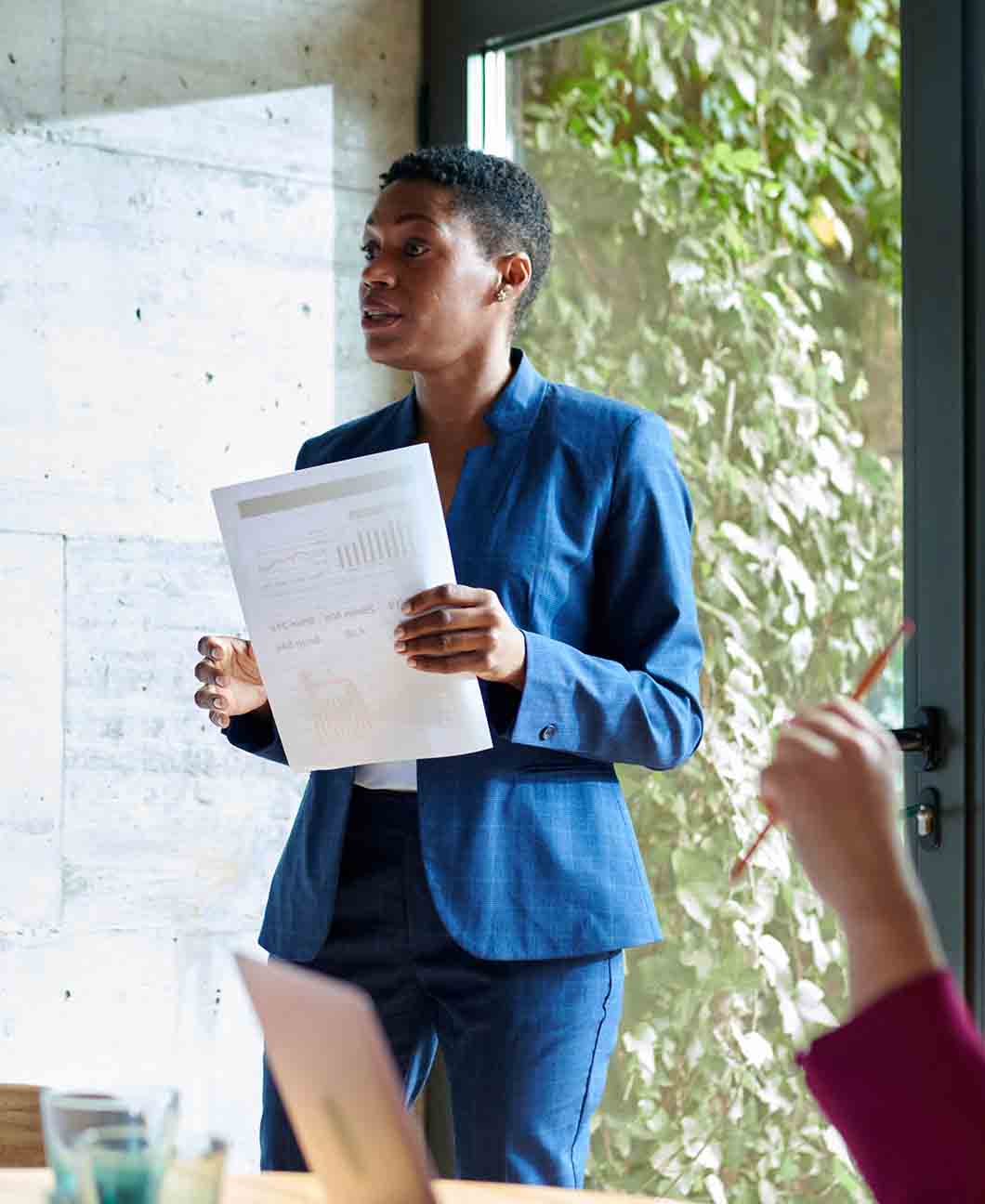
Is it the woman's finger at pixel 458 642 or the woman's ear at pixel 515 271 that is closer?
the woman's finger at pixel 458 642

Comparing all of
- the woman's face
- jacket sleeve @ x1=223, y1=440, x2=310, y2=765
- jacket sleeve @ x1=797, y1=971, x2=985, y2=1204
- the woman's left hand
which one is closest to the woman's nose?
the woman's face

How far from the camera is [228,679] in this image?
2080 mm

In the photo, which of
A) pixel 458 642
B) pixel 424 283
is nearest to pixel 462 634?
pixel 458 642

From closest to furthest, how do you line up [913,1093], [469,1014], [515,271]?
[913,1093], [469,1014], [515,271]

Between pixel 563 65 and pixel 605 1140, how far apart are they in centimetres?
191

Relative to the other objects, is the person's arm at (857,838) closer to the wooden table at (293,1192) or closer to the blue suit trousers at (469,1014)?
the wooden table at (293,1192)

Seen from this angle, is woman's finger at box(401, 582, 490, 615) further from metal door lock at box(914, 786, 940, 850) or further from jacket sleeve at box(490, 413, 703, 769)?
metal door lock at box(914, 786, 940, 850)

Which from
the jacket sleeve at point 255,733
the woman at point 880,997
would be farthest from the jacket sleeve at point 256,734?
the woman at point 880,997

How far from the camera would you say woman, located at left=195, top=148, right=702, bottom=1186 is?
1.91m

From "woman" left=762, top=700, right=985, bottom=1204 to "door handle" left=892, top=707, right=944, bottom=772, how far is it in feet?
5.25

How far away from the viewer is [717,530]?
2836 millimetres

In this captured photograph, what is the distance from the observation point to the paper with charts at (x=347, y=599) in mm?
1856

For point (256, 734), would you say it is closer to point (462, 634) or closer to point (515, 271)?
point (462, 634)

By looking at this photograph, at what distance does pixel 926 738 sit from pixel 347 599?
0.92 m
